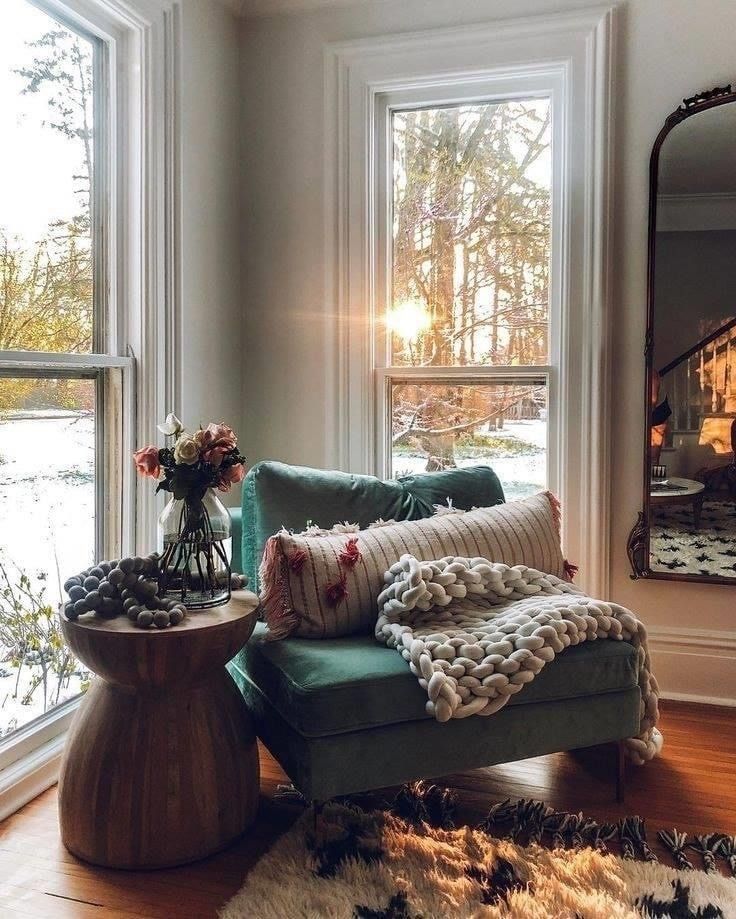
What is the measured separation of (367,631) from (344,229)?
5.26 feet

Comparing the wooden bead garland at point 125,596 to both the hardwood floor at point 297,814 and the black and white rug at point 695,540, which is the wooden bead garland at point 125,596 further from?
the black and white rug at point 695,540

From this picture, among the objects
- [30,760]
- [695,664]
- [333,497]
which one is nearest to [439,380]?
[333,497]

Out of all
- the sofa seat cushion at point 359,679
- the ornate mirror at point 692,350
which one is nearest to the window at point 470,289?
the ornate mirror at point 692,350

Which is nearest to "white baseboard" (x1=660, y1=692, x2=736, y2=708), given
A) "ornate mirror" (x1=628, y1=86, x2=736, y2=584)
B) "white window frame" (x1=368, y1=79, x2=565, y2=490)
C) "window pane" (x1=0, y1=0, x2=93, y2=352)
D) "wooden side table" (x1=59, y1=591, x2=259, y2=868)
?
"ornate mirror" (x1=628, y1=86, x2=736, y2=584)

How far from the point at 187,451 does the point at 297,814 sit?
0.96 m

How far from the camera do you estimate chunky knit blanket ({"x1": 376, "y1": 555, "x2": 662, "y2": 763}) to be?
6.08 ft

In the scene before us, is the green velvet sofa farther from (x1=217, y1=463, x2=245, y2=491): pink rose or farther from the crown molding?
the crown molding

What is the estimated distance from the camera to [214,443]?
2012 mm

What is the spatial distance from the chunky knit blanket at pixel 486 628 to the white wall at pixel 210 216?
3.84 feet

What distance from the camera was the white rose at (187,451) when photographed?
1.98m

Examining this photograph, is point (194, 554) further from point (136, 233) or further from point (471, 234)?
point (471, 234)

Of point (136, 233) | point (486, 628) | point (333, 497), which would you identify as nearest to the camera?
point (486, 628)

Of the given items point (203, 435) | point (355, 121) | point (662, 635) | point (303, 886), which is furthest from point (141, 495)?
point (662, 635)

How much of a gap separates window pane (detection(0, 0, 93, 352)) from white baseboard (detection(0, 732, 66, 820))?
3.60 ft
